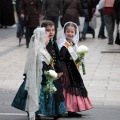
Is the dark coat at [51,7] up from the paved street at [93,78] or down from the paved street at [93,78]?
up

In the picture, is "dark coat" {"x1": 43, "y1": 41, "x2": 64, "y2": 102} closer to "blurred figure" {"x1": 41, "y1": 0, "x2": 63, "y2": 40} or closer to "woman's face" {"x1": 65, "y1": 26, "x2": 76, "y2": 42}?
"woman's face" {"x1": 65, "y1": 26, "x2": 76, "y2": 42}

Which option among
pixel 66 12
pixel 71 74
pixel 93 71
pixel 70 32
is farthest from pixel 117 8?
pixel 71 74

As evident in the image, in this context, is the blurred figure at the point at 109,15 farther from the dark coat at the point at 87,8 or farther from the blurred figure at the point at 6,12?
the blurred figure at the point at 6,12

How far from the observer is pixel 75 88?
859 cm

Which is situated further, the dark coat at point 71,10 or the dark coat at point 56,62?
the dark coat at point 71,10

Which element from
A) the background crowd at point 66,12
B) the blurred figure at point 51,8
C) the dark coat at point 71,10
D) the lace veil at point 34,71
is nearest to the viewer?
the lace veil at point 34,71

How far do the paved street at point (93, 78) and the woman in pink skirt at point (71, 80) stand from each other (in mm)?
215

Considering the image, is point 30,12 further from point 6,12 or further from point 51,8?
point 6,12

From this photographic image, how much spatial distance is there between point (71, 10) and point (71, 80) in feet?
35.9

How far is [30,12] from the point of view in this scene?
17.5m

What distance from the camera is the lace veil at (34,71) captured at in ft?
25.4

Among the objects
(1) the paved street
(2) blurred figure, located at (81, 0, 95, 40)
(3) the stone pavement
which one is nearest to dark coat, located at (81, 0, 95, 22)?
(2) blurred figure, located at (81, 0, 95, 40)

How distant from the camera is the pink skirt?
334 inches

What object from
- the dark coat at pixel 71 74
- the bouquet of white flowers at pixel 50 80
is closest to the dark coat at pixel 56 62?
the bouquet of white flowers at pixel 50 80
